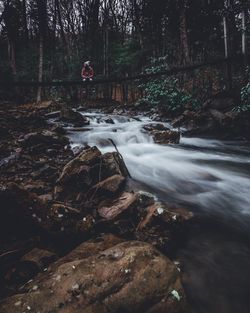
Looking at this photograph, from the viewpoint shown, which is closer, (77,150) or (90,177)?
(90,177)

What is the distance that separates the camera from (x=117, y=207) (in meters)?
3.85

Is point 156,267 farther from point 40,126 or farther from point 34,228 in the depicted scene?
point 40,126

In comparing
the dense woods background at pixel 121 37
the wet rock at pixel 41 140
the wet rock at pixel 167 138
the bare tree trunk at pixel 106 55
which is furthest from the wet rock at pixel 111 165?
the bare tree trunk at pixel 106 55

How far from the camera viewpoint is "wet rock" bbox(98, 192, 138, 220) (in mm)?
3707

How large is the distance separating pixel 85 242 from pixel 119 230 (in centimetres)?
47

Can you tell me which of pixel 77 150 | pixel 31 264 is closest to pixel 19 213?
pixel 31 264

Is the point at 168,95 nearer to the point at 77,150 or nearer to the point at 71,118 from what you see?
the point at 71,118

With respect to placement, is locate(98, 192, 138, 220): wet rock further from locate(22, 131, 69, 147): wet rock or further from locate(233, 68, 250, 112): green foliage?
locate(233, 68, 250, 112): green foliage

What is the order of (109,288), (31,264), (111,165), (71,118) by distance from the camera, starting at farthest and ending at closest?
(71,118)
(111,165)
(31,264)
(109,288)

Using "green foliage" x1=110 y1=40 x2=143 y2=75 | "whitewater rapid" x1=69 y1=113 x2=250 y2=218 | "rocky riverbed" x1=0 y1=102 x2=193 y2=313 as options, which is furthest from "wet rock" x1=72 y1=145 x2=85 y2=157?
"green foliage" x1=110 y1=40 x2=143 y2=75

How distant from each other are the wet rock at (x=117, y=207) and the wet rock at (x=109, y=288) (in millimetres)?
1122

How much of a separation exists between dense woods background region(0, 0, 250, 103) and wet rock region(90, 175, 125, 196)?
25.3 feet

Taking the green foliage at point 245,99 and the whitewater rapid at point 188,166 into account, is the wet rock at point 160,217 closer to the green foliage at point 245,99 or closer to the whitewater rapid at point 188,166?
the whitewater rapid at point 188,166

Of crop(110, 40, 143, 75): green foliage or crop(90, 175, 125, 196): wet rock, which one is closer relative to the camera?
crop(90, 175, 125, 196): wet rock
